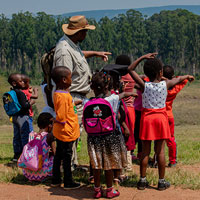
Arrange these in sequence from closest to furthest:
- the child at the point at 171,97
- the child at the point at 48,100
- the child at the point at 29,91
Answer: the child at the point at 48,100
the child at the point at 171,97
the child at the point at 29,91

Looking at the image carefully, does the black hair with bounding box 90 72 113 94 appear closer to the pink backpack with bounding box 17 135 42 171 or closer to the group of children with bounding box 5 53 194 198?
the group of children with bounding box 5 53 194 198

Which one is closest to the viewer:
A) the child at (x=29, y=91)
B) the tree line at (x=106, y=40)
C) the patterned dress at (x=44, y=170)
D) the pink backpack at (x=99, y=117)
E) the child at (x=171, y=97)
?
the pink backpack at (x=99, y=117)

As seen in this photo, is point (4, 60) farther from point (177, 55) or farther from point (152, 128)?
point (152, 128)

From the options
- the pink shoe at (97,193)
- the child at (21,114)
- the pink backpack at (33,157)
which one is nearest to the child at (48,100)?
the pink backpack at (33,157)

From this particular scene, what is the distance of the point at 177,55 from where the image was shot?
7612 cm

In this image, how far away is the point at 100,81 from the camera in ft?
15.6

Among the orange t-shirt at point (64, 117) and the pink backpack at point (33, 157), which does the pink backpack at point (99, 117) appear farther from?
the pink backpack at point (33, 157)

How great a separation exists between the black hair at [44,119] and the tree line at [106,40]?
195 feet

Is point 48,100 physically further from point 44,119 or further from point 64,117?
point 64,117

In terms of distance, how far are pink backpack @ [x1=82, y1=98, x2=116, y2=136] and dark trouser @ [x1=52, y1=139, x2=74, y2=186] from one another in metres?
0.50

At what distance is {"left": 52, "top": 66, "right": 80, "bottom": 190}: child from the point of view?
4.92m

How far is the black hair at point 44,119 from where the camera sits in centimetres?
572

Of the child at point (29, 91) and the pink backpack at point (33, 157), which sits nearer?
the pink backpack at point (33, 157)

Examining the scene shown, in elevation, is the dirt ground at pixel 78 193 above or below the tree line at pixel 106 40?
below
